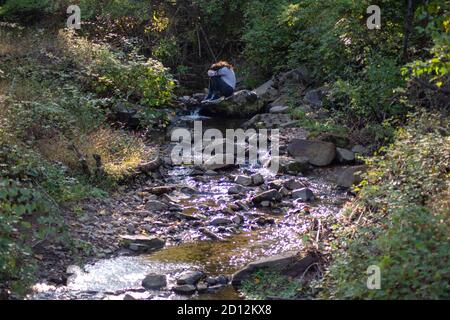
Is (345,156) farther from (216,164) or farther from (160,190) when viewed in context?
(160,190)

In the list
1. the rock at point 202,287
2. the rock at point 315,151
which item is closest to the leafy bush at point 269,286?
the rock at point 202,287

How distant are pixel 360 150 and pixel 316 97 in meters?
2.98

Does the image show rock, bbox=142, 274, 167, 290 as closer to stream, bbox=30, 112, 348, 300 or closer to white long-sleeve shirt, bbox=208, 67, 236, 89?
stream, bbox=30, 112, 348, 300

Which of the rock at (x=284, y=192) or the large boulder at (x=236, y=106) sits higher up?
the large boulder at (x=236, y=106)

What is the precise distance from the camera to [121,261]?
6.69 metres

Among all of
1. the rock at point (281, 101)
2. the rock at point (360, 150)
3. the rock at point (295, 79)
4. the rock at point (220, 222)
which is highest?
the rock at point (295, 79)

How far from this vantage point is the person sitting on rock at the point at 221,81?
14109 millimetres

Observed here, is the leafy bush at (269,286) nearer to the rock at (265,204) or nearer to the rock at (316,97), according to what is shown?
the rock at (265,204)

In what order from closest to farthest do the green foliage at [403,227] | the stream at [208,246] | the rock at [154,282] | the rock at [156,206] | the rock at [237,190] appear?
the green foliage at [403,227], the stream at [208,246], the rock at [154,282], the rock at [156,206], the rock at [237,190]

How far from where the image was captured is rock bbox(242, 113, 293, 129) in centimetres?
1244

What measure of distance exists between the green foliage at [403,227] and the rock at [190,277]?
4.36 ft
